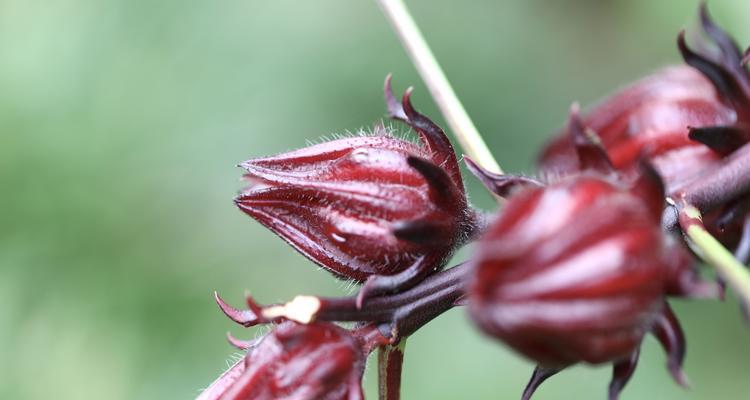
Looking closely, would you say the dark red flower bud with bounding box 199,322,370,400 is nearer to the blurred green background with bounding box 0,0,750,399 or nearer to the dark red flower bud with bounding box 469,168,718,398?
the dark red flower bud with bounding box 469,168,718,398

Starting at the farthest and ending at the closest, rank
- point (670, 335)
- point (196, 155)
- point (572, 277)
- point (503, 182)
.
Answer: point (196, 155), point (503, 182), point (670, 335), point (572, 277)

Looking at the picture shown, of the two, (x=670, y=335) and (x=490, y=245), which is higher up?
(x=490, y=245)

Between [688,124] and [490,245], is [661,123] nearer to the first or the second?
[688,124]

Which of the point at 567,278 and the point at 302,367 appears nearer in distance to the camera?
the point at 567,278

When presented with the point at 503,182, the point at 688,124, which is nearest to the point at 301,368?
the point at 503,182

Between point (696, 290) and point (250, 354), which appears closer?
point (696, 290)

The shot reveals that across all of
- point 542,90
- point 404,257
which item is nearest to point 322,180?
point 404,257

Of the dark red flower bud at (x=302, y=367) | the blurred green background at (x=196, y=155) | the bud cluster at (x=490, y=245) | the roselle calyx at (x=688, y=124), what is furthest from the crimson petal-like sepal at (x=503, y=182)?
the blurred green background at (x=196, y=155)

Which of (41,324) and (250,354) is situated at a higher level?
(41,324)

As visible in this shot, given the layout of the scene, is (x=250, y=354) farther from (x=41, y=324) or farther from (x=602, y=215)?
(x=41, y=324)
